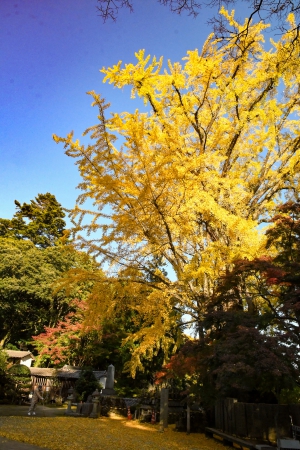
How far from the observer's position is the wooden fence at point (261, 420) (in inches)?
275

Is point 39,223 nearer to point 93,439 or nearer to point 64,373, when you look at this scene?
point 64,373

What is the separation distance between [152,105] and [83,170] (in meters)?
3.52

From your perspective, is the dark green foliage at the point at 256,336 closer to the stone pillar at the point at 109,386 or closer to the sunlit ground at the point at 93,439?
the sunlit ground at the point at 93,439

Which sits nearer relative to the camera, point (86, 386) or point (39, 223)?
point (86, 386)

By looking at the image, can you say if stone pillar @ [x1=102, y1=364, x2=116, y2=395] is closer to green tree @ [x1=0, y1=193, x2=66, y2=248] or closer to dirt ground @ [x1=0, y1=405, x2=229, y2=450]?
dirt ground @ [x1=0, y1=405, x2=229, y2=450]

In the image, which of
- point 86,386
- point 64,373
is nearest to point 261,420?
point 86,386

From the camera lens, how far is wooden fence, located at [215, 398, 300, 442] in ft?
22.9

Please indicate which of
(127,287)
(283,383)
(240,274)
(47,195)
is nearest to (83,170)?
(127,287)

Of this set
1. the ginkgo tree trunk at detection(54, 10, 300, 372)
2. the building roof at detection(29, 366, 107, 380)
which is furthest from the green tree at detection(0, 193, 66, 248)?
the ginkgo tree trunk at detection(54, 10, 300, 372)

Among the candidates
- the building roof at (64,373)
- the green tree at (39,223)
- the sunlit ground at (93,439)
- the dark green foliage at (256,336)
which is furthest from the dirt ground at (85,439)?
the green tree at (39,223)

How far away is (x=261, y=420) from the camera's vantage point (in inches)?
281

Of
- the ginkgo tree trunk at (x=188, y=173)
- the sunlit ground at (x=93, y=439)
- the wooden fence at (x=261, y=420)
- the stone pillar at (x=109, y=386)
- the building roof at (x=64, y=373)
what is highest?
the ginkgo tree trunk at (x=188, y=173)

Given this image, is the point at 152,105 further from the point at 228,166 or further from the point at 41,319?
the point at 41,319

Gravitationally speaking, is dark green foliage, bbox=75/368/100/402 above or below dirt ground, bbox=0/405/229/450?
above
